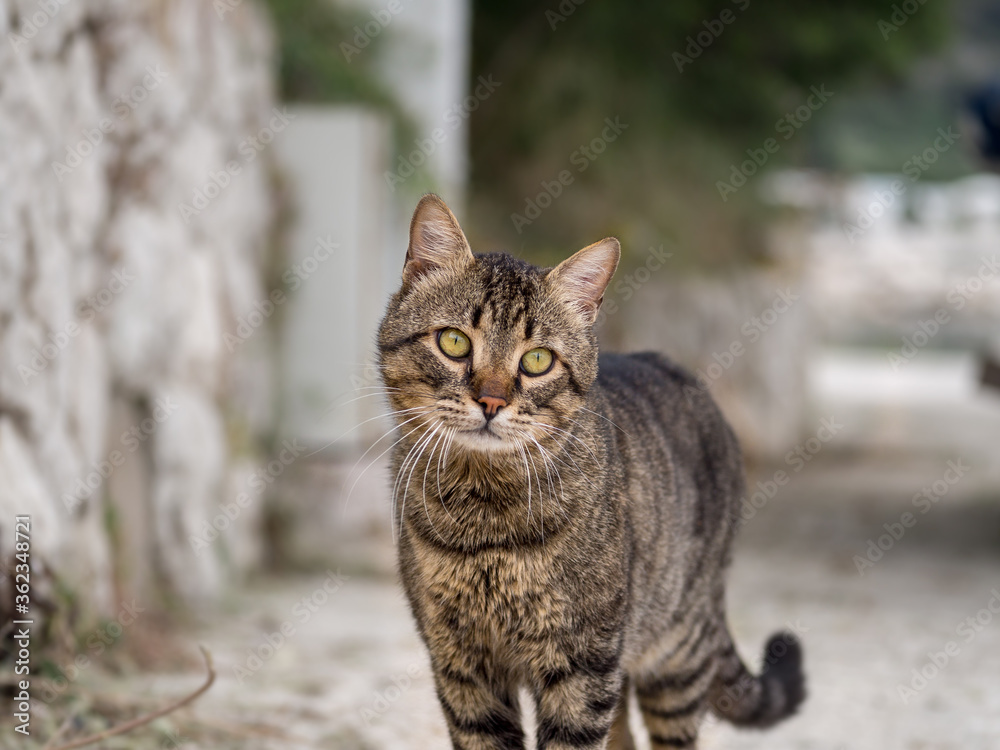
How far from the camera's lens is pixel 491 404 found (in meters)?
1.90

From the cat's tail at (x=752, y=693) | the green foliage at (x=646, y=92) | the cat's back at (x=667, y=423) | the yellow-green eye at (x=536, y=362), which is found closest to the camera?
the yellow-green eye at (x=536, y=362)

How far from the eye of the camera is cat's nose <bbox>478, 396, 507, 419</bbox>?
6.23ft

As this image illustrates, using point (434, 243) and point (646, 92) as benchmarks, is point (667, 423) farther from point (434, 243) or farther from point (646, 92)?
point (646, 92)

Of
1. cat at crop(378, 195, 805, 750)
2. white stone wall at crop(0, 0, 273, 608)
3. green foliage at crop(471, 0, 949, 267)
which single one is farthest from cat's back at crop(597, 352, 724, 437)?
green foliage at crop(471, 0, 949, 267)

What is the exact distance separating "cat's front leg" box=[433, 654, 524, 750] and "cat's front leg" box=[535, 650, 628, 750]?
4.4 inches

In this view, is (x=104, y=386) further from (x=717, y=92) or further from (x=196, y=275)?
(x=717, y=92)

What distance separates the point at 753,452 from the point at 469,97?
11.1ft

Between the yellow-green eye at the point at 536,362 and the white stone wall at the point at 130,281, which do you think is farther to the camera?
the white stone wall at the point at 130,281

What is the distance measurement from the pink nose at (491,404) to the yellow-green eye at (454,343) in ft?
0.40

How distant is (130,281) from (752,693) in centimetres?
244

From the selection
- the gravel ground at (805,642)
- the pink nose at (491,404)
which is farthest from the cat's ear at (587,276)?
the gravel ground at (805,642)

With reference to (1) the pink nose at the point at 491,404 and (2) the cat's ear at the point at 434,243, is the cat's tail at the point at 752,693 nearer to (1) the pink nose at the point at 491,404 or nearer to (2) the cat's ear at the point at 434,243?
(1) the pink nose at the point at 491,404

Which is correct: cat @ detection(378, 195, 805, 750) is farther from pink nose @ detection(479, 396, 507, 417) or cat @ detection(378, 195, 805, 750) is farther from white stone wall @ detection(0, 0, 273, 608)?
white stone wall @ detection(0, 0, 273, 608)

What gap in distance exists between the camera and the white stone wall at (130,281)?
116 inches
